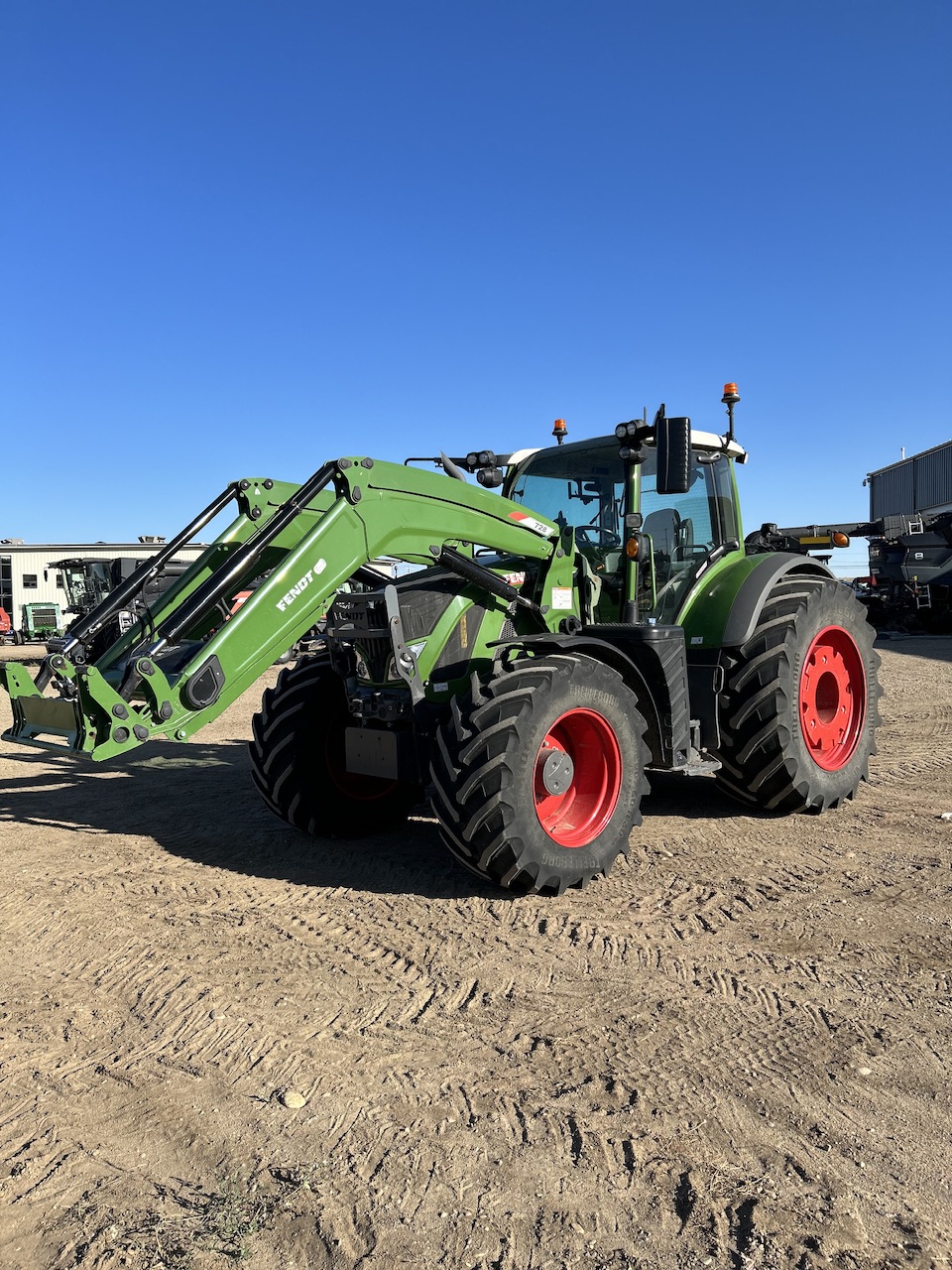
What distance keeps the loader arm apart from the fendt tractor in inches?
0.5

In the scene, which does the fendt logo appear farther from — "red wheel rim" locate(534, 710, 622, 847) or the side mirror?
the side mirror

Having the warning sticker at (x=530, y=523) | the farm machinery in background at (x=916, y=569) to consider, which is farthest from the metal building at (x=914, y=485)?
the warning sticker at (x=530, y=523)

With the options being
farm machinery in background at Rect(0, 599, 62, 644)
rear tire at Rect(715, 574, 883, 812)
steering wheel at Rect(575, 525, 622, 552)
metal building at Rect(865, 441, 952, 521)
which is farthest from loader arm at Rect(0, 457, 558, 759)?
metal building at Rect(865, 441, 952, 521)

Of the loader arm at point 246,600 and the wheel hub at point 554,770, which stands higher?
the loader arm at point 246,600

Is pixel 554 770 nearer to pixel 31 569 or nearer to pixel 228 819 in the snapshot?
pixel 228 819

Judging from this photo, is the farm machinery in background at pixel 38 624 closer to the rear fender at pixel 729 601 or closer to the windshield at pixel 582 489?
the windshield at pixel 582 489

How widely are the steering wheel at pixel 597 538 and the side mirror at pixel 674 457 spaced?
3.50 ft

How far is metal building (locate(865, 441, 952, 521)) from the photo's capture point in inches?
1527

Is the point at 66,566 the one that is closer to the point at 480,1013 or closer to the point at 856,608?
the point at 856,608

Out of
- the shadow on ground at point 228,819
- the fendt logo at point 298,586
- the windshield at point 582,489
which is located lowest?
the shadow on ground at point 228,819

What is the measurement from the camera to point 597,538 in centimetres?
632

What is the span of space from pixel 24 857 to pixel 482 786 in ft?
10.2

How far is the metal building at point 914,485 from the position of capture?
38781 millimetres

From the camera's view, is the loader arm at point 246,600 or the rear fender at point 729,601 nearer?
the loader arm at point 246,600
